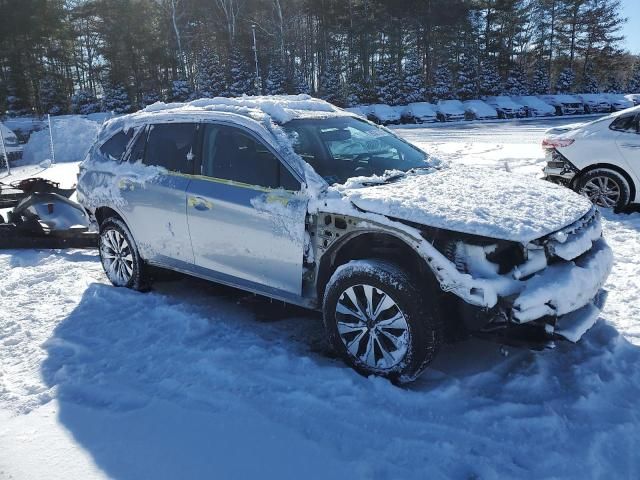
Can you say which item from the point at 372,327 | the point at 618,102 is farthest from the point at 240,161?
the point at 618,102

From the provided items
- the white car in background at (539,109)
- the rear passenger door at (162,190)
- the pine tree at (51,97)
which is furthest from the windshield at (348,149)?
the pine tree at (51,97)

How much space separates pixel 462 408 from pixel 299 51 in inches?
1932

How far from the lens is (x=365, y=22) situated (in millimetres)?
42750

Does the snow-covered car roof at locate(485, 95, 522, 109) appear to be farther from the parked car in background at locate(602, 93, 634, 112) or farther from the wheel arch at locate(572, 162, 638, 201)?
the wheel arch at locate(572, 162, 638, 201)

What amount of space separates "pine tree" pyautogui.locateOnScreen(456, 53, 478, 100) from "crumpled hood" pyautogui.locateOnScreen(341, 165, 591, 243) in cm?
3926

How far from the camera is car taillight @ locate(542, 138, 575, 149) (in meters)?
7.52

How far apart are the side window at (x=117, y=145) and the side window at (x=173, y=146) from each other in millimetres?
355

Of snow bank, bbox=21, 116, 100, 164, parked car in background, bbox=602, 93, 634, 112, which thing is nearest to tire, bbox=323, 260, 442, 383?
snow bank, bbox=21, 116, 100, 164

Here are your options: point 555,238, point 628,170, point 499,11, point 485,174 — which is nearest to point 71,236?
point 485,174

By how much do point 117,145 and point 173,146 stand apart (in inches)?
36.9

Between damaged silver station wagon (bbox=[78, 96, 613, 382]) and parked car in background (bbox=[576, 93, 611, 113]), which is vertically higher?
parked car in background (bbox=[576, 93, 611, 113])

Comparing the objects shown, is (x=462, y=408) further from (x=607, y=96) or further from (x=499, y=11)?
(x=499, y=11)

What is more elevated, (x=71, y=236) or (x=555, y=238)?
(x=555, y=238)

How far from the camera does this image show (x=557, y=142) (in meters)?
7.64
